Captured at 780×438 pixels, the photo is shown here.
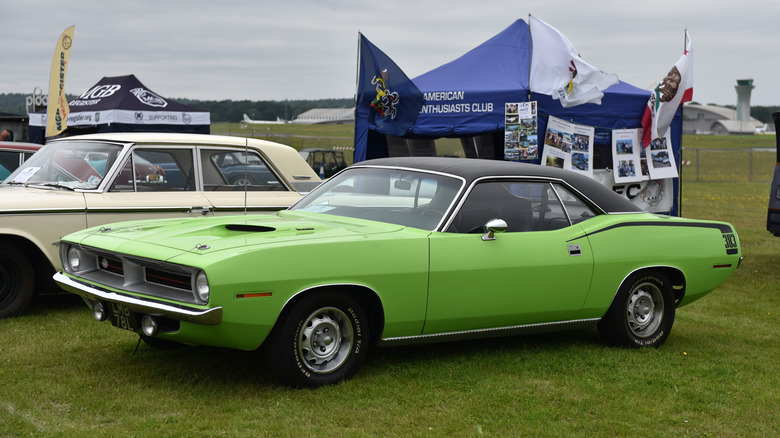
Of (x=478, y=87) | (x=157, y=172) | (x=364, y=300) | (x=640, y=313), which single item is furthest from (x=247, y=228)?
(x=478, y=87)

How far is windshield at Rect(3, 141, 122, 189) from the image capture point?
7.41 m

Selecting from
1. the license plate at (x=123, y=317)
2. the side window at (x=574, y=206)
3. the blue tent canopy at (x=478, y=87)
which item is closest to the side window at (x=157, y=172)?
the license plate at (x=123, y=317)

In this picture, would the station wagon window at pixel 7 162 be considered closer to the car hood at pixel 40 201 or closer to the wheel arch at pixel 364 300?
the car hood at pixel 40 201

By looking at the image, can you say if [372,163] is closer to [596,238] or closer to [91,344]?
[596,238]

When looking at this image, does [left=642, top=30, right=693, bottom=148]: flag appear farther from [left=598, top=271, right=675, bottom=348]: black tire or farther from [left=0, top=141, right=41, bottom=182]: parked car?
[left=0, top=141, right=41, bottom=182]: parked car

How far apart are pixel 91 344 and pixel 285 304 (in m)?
2.15

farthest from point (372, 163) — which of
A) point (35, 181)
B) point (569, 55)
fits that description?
point (569, 55)

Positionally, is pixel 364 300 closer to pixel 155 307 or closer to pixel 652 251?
pixel 155 307

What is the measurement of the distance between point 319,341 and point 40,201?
10.6 feet

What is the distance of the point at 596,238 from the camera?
19.8 ft

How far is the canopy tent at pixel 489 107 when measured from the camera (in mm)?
11719

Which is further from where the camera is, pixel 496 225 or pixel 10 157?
pixel 10 157

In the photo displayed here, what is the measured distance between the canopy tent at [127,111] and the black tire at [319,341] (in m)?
18.2

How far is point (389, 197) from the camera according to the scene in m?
5.84
